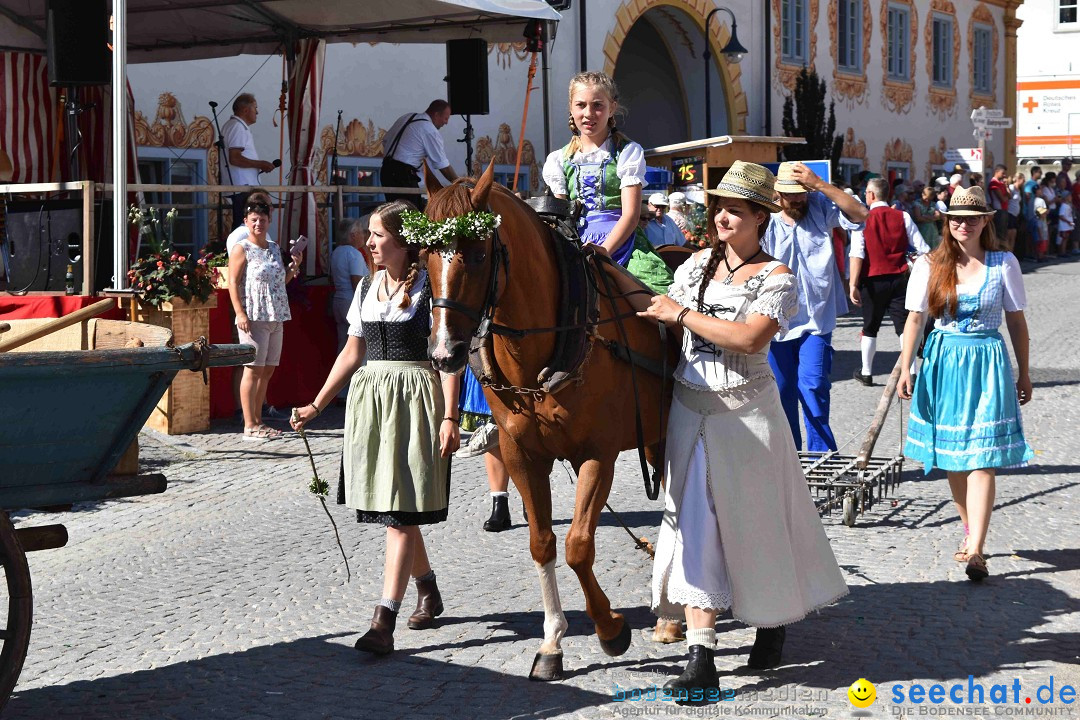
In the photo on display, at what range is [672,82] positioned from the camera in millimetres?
27250

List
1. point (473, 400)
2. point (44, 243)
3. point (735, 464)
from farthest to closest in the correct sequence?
point (44, 243)
point (473, 400)
point (735, 464)

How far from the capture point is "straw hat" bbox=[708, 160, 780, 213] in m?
5.38

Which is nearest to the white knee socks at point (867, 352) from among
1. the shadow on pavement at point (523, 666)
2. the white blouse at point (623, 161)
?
the shadow on pavement at point (523, 666)

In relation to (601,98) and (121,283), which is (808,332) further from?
(121,283)

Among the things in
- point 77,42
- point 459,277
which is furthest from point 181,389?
point 459,277

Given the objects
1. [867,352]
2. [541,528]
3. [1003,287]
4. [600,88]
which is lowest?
[541,528]

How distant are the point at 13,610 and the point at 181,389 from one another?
23.0 feet

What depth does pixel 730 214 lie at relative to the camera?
5430 millimetres

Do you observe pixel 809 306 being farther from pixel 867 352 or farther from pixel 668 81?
pixel 668 81

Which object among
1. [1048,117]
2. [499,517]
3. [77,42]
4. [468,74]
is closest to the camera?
[499,517]

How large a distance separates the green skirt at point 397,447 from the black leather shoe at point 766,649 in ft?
4.44

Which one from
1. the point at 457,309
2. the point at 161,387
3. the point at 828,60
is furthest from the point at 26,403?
the point at 828,60

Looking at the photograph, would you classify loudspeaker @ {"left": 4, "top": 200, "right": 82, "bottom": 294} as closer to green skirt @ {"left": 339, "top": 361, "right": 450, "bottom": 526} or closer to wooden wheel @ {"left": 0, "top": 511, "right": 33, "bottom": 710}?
green skirt @ {"left": 339, "top": 361, "right": 450, "bottom": 526}

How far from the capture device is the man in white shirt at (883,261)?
14266 millimetres
